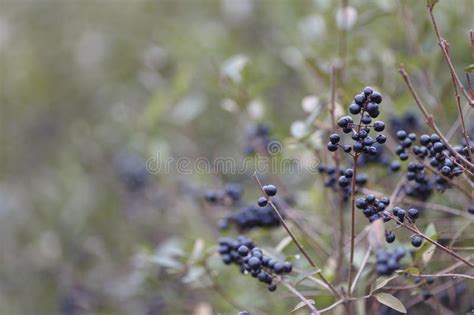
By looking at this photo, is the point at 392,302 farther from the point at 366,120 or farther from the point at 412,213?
the point at 366,120

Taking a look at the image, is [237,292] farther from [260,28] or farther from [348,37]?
[260,28]

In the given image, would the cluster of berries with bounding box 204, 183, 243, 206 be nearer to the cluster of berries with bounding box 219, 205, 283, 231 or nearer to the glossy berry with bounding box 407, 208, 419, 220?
the cluster of berries with bounding box 219, 205, 283, 231

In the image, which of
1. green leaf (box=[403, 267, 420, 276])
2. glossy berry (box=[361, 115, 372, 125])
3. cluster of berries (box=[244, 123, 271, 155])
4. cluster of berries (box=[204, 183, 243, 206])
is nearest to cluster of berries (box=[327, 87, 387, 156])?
glossy berry (box=[361, 115, 372, 125])

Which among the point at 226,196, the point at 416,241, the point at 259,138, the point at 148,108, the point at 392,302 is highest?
the point at 148,108

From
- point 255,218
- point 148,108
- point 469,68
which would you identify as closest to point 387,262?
point 469,68

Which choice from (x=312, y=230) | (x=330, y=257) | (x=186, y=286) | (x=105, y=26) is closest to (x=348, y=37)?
(x=312, y=230)

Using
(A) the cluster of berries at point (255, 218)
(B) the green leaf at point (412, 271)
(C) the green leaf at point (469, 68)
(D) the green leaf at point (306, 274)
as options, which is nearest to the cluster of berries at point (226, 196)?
(A) the cluster of berries at point (255, 218)

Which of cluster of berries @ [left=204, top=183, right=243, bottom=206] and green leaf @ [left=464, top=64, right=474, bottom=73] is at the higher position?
cluster of berries @ [left=204, top=183, right=243, bottom=206]
